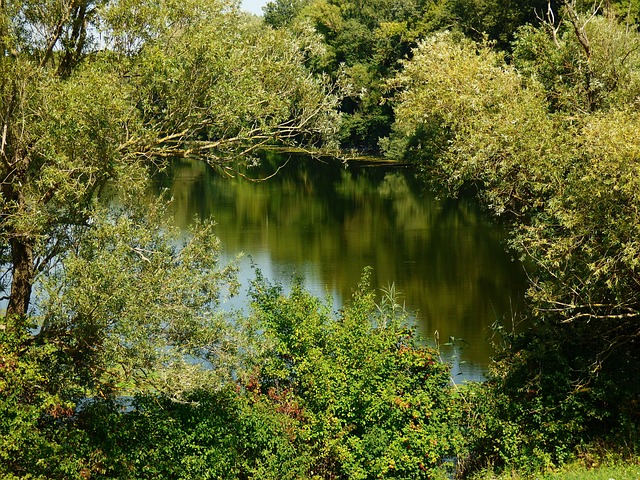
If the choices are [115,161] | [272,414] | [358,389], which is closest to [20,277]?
[115,161]

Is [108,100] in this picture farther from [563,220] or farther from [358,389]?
[563,220]

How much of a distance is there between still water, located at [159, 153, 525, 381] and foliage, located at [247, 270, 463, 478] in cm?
282

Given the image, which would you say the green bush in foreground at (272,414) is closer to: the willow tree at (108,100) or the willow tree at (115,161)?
the willow tree at (115,161)

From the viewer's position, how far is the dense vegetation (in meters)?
13.4

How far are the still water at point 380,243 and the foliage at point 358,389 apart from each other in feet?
9.24

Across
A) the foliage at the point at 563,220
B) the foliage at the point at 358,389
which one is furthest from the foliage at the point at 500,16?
the foliage at the point at 358,389

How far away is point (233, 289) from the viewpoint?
15.0 meters

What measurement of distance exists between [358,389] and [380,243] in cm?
2283

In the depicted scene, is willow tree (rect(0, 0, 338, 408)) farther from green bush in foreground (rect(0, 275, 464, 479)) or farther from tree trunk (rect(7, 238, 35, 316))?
green bush in foreground (rect(0, 275, 464, 479))

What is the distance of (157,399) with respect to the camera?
49.9 feet

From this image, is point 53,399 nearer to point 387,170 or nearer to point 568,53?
point 568,53

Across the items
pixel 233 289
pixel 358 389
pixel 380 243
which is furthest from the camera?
pixel 380 243

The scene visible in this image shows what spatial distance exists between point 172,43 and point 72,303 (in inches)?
206

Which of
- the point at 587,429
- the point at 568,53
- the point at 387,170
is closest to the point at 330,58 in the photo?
the point at 387,170
